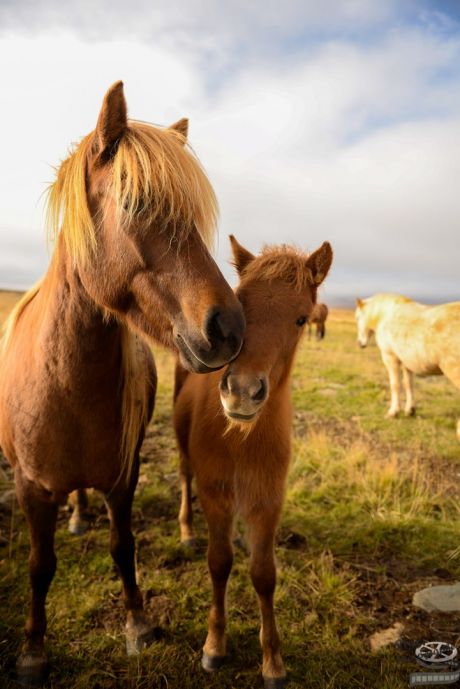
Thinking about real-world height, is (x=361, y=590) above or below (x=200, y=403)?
below

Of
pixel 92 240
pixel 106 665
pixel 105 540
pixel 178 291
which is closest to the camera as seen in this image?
pixel 178 291

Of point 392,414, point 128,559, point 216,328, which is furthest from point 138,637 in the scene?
point 392,414

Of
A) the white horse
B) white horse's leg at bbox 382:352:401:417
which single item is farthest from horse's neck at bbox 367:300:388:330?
white horse's leg at bbox 382:352:401:417

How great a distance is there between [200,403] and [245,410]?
102 cm

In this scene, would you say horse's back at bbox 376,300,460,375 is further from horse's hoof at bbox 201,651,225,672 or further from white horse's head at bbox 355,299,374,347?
horse's hoof at bbox 201,651,225,672

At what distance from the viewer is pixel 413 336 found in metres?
7.78

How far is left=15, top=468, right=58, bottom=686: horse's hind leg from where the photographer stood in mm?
2652

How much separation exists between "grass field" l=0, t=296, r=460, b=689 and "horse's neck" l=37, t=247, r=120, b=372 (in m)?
2.03

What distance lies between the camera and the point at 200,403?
3.13m

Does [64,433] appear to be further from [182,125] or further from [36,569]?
[182,125]

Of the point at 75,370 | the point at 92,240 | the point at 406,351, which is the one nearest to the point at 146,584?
the point at 75,370

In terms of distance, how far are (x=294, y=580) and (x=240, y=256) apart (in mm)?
2680

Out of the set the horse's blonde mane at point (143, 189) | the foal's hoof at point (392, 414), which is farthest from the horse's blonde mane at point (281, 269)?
the foal's hoof at point (392, 414)

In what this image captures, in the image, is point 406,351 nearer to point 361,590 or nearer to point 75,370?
point 361,590
